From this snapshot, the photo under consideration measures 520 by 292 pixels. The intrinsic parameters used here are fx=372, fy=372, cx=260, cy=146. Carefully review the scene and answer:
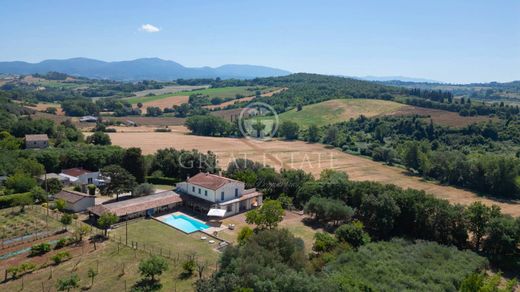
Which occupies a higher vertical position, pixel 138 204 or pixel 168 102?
pixel 168 102

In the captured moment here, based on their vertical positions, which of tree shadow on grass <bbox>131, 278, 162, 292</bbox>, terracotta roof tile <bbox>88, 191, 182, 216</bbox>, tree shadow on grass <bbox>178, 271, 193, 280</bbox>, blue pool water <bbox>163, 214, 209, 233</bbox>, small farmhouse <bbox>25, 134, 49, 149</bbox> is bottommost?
blue pool water <bbox>163, 214, 209, 233</bbox>

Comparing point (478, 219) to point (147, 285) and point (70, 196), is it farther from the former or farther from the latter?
point (70, 196)

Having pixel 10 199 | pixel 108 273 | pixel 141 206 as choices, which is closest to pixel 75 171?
pixel 10 199

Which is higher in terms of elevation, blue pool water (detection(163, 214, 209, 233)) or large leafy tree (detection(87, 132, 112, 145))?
large leafy tree (detection(87, 132, 112, 145))


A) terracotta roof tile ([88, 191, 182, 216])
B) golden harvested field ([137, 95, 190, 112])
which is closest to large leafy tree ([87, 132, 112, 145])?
terracotta roof tile ([88, 191, 182, 216])

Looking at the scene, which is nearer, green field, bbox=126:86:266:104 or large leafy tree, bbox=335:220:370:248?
large leafy tree, bbox=335:220:370:248

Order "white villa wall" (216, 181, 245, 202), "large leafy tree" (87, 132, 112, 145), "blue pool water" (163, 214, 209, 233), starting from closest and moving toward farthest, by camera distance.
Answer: "blue pool water" (163, 214, 209, 233), "white villa wall" (216, 181, 245, 202), "large leafy tree" (87, 132, 112, 145)

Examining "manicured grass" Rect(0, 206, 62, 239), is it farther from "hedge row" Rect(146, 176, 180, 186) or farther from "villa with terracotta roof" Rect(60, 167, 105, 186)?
"hedge row" Rect(146, 176, 180, 186)
